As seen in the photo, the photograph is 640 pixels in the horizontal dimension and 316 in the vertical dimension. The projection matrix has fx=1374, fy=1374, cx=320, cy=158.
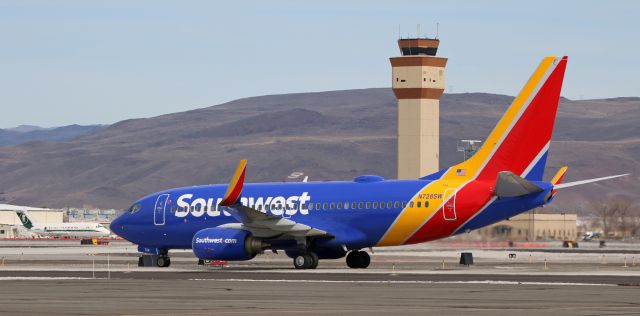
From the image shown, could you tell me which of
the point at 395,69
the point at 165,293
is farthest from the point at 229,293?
the point at 395,69

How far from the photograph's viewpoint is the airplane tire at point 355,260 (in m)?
57.6

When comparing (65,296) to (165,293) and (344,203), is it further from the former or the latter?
(344,203)

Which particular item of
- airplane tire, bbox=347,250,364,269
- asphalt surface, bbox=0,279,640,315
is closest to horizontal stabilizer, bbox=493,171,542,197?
airplane tire, bbox=347,250,364,269

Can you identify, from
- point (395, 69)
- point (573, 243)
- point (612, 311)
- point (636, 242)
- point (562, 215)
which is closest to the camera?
point (612, 311)

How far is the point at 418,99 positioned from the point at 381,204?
370ft

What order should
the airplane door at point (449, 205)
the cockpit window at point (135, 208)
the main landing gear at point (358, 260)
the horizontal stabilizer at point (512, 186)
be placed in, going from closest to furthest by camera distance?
the horizontal stabilizer at point (512, 186), the airplane door at point (449, 205), the main landing gear at point (358, 260), the cockpit window at point (135, 208)

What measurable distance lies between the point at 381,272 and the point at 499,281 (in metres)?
9.33

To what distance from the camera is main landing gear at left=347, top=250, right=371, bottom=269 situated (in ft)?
189

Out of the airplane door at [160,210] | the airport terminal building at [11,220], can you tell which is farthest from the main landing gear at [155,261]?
the airport terminal building at [11,220]

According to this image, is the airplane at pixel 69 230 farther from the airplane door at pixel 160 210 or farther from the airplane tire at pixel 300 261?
the airplane tire at pixel 300 261

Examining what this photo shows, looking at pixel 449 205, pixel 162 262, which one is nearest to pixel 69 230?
pixel 162 262

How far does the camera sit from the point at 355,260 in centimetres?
5762

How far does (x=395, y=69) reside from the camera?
16625cm

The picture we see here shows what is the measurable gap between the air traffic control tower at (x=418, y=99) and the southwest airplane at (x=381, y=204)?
Result: 352ft
